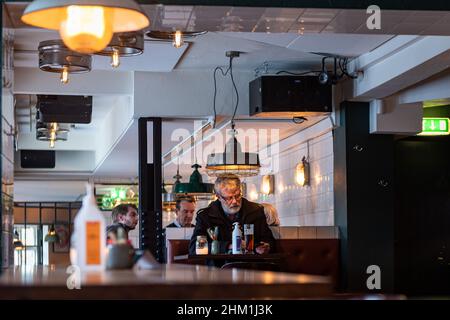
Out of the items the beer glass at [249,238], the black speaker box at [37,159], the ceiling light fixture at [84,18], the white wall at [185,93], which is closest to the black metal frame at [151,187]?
the white wall at [185,93]

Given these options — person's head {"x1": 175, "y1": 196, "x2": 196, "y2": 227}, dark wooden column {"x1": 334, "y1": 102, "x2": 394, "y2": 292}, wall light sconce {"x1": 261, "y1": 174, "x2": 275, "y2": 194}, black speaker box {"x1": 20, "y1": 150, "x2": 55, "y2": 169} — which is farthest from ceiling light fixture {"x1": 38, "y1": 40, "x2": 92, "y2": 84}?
black speaker box {"x1": 20, "y1": 150, "x2": 55, "y2": 169}

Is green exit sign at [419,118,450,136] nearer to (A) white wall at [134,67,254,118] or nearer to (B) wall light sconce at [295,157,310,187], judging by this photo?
(B) wall light sconce at [295,157,310,187]

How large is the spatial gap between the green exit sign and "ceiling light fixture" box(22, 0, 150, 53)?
7.34m

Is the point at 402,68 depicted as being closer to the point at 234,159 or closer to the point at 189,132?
the point at 234,159

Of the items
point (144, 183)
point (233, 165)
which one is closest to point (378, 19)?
point (233, 165)

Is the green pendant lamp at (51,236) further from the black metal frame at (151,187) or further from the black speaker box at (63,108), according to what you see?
the black metal frame at (151,187)

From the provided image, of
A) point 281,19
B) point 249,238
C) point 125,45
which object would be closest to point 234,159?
point 249,238

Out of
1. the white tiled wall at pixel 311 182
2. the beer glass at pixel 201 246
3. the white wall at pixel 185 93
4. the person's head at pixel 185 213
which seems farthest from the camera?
the white tiled wall at pixel 311 182

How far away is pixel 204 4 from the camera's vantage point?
5.33 meters

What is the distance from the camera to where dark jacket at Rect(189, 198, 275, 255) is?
855 centimetres

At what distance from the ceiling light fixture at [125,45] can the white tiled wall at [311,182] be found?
4131mm

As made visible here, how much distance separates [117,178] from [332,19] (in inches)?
567

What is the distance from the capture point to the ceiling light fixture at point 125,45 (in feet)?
22.2

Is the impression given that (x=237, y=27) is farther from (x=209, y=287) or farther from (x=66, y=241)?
(x=66, y=241)
